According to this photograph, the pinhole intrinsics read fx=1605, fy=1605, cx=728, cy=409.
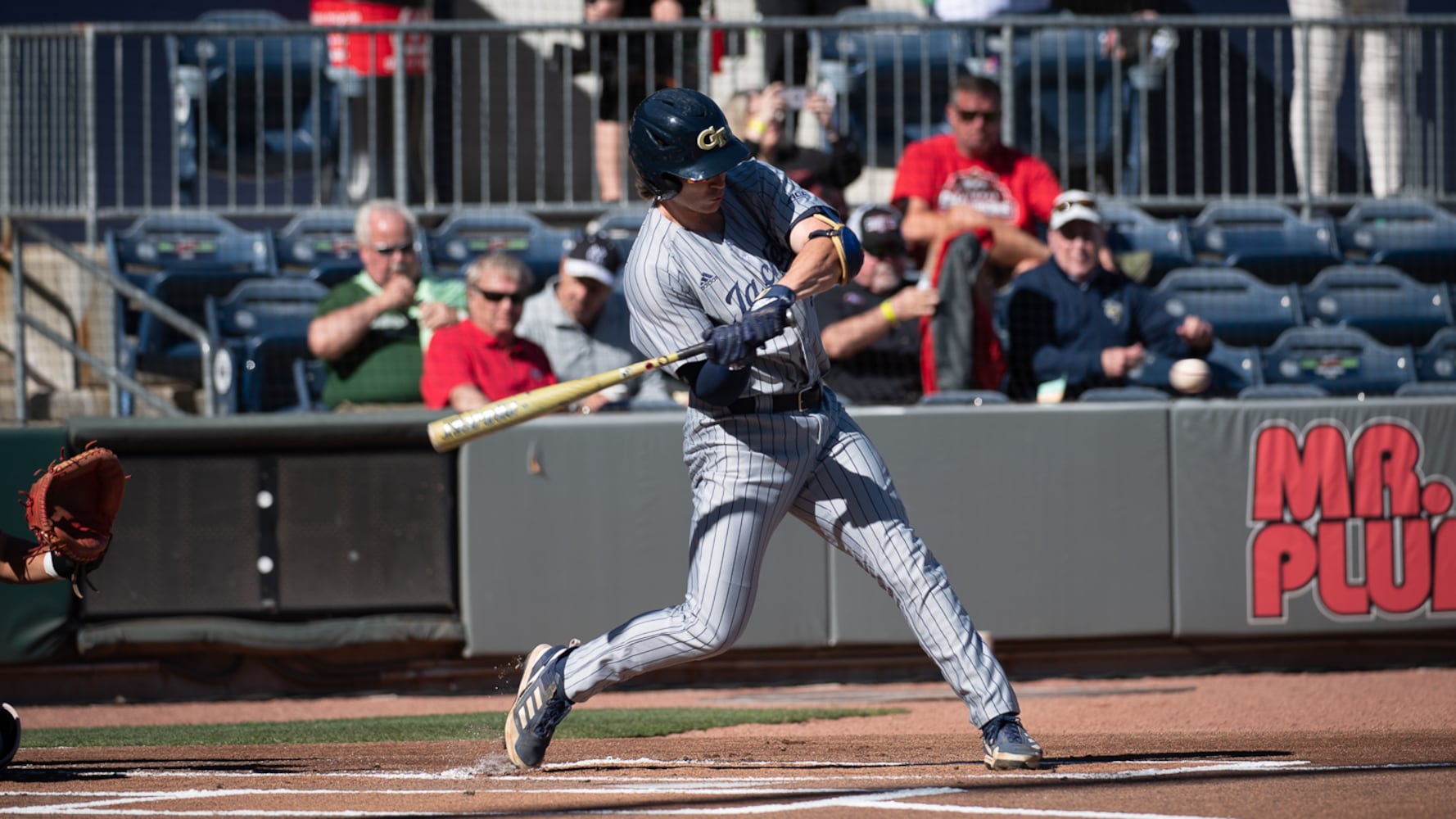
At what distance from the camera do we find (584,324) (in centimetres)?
782

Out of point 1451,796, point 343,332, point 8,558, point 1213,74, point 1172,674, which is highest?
point 1213,74

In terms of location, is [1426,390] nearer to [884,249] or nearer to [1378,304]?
[1378,304]

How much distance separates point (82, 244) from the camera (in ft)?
31.1

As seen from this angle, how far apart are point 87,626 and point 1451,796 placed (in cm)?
561

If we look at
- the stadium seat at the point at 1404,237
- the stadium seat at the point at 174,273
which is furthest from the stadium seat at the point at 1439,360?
the stadium seat at the point at 174,273

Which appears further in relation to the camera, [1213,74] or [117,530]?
[1213,74]

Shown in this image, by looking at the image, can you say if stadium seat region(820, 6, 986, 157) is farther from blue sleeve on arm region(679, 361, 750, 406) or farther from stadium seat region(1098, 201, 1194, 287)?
blue sleeve on arm region(679, 361, 750, 406)

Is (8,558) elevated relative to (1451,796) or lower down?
elevated

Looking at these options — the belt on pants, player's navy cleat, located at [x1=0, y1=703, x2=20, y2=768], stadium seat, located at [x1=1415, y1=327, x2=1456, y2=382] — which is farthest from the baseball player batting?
stadium seat, located at [x1=1415, y1=327, x2=1456, y2=382]

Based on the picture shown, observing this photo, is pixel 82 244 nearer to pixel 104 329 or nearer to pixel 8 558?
A: pixel 104 329

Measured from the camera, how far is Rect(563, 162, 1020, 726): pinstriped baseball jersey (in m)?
4.07

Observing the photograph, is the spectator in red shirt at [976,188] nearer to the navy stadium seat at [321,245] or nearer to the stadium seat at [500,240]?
the stadium seat at [500,240]

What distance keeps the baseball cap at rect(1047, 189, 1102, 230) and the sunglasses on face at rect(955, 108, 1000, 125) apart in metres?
0.75

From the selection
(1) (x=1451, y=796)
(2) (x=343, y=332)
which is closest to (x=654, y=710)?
(2) (x=343, y=332)
